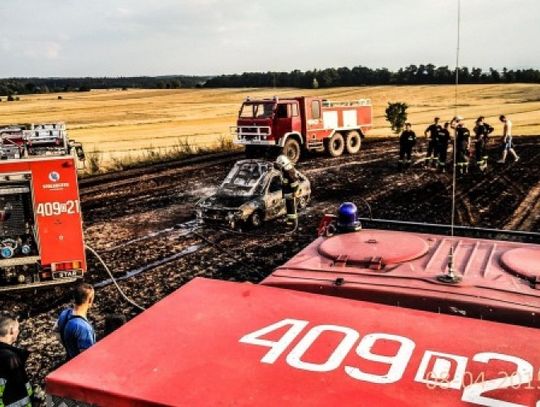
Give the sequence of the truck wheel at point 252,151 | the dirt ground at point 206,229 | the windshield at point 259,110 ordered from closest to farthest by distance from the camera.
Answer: the dirt ground at point 206,229 < the windshield at point 259,110 < the truck wheel at point 252,151

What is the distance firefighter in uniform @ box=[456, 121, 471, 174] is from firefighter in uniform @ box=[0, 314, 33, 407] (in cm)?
1424

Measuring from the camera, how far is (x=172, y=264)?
10164 millimetres

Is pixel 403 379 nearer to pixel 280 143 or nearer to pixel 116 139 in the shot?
pixel 280 143

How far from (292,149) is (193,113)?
108ft

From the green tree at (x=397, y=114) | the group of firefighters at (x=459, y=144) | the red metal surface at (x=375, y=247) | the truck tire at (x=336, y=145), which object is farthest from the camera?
the green tree at (x=397, y=114)

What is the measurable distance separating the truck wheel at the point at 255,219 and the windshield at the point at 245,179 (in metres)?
0.53

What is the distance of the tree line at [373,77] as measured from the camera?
230 ft

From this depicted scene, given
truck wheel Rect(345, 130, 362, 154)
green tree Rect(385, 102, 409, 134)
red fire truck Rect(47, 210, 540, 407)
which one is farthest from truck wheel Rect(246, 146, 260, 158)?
red fire truck Rect(47, 210, 540, 407)

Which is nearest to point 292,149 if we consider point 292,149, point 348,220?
point 292,149

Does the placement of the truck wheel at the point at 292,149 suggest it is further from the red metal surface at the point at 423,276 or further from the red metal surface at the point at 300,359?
the red metal surface at the point at 300,359

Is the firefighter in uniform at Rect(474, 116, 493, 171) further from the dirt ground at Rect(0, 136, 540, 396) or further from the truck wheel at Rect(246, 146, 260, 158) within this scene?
the truck wheel at Rect(246, 146, 260, 158)

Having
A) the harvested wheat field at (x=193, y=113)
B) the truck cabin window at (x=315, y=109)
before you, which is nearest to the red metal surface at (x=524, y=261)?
the truck cabin window at (x=315, y=109)

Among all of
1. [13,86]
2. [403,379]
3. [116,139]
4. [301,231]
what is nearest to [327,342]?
[403,379]

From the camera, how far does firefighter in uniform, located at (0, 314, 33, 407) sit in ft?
12.8
